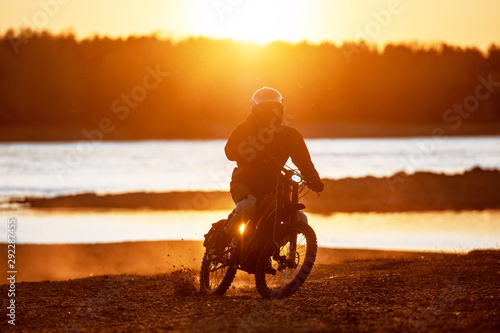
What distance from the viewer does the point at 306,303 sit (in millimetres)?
8617

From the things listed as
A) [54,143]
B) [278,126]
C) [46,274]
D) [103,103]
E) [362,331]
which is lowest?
[362,331]

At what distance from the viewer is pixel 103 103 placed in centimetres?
8469

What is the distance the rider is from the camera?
8.96 metres

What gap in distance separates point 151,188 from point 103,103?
53903 mm

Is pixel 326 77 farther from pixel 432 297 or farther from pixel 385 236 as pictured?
pixel 432 297

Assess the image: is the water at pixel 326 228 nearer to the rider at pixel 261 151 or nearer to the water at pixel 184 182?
the water at pixel 184 182

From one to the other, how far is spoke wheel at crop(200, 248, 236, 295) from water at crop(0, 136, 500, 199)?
2164cm

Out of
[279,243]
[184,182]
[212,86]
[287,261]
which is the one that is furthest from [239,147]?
[212,86]

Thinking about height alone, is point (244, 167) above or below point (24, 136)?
below

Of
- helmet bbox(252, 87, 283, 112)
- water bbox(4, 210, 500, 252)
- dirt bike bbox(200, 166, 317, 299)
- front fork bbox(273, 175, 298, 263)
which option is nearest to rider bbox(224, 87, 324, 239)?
helmet bbox(252, 87, 283, 112)

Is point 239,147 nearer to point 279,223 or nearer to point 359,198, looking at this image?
point 279,223

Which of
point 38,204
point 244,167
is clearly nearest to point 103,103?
point 38,204

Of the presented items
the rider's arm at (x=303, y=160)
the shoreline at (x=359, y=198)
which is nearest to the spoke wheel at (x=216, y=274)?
the rider's arm at (x=303, y=160)

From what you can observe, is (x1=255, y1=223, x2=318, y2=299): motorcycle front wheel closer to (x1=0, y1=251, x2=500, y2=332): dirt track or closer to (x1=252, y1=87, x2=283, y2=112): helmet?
(x1=0, y1=251, x2=500, y2=332): dirt track
